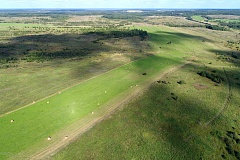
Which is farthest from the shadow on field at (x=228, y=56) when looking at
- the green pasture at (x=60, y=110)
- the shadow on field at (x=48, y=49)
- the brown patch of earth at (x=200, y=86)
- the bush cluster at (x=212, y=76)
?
the shadow on field at (x=48, y=49)

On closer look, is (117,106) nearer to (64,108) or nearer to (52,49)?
(64,108)

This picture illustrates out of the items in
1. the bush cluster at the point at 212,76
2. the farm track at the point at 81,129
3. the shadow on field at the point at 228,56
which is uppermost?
the farm track at the point at 81,129

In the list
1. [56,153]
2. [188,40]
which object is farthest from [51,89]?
[188,40]

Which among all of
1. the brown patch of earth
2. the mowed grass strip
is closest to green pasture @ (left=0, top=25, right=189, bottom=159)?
the mowed grass strip

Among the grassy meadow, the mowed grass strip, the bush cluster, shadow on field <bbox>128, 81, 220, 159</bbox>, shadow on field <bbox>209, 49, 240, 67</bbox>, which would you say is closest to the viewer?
the grassy meadow

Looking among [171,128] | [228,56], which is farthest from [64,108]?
[228,56]

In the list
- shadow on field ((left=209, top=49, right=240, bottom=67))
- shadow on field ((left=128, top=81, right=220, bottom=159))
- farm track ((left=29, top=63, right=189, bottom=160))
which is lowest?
shadow on field ((left=209, top=49, right=240, bottom=67))

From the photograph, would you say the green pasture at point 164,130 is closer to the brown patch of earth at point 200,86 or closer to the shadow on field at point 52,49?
the brown patch of earth at point 200,86

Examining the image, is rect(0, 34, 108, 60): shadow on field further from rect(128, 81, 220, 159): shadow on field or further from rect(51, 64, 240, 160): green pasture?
rect(128, 81, 220, 159): shadow on field
